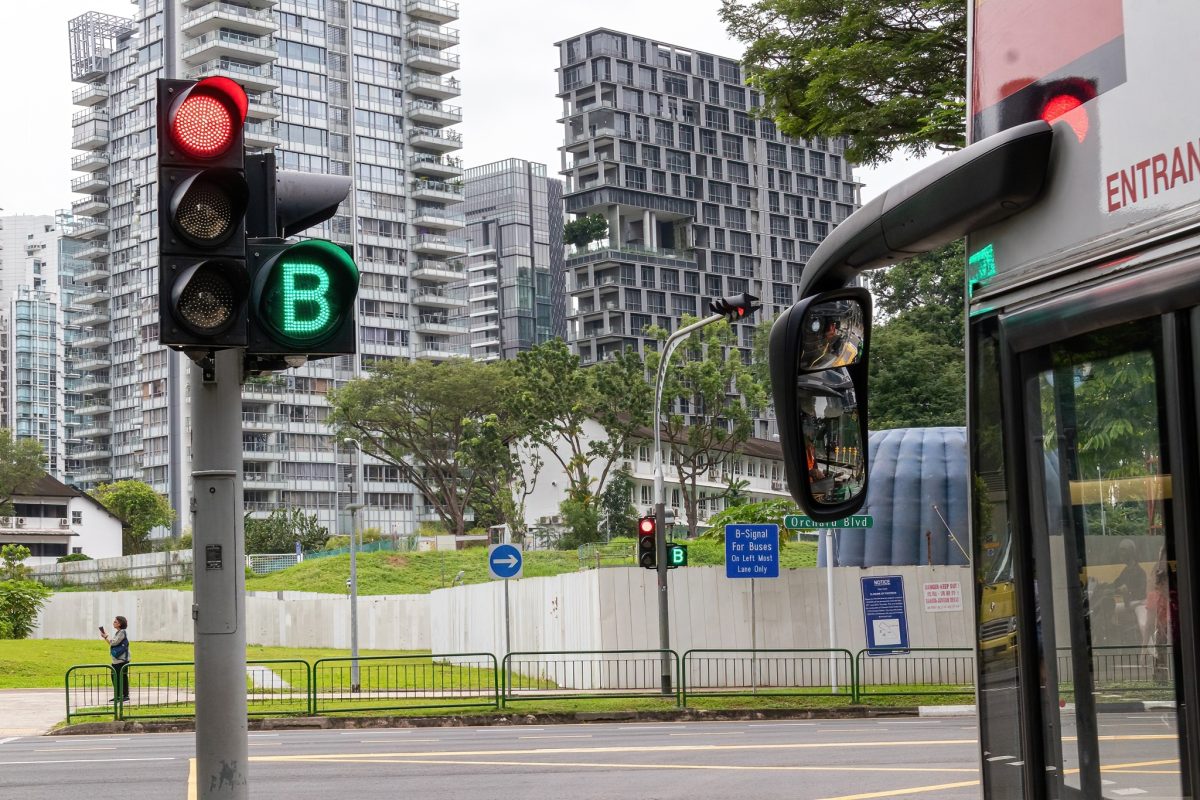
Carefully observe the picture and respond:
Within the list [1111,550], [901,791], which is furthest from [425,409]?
[1111,550]

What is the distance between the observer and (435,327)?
117 metres

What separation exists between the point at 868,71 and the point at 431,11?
105 metres

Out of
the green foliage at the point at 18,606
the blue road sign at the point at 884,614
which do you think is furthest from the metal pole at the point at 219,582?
the green foliage at the point at 18,606

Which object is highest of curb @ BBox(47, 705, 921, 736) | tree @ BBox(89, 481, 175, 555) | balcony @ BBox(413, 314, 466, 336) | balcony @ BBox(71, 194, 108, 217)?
balcony @ BBox(71, 194, 108, 217)

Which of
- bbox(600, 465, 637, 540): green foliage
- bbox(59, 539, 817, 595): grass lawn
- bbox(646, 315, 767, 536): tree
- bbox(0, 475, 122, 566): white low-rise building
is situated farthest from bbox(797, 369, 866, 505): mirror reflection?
bbox(0, 475, 122, 566): white low-rise building

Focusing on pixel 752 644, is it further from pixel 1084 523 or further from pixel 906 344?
pixel 906 344

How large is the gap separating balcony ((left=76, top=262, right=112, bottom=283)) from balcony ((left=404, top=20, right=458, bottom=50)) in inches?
1130

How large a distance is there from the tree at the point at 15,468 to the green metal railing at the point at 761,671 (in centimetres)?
8416

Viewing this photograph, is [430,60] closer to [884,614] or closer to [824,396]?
[884,614]

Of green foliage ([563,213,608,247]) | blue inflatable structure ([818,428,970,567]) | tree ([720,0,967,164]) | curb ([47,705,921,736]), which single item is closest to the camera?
tree ([720,0,967,164])

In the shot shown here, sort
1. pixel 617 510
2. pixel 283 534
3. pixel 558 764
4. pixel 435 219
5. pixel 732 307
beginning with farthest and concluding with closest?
pixel 435 219, pixel 283 534, pixel 617 510, pixel 732 307, pixel 558 764

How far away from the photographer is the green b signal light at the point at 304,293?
212 inches

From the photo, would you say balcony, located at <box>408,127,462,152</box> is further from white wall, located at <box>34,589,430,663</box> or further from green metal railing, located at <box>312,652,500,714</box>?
green metal railing, located at <box>312,652,500,714</box>

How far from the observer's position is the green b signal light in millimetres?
5383
